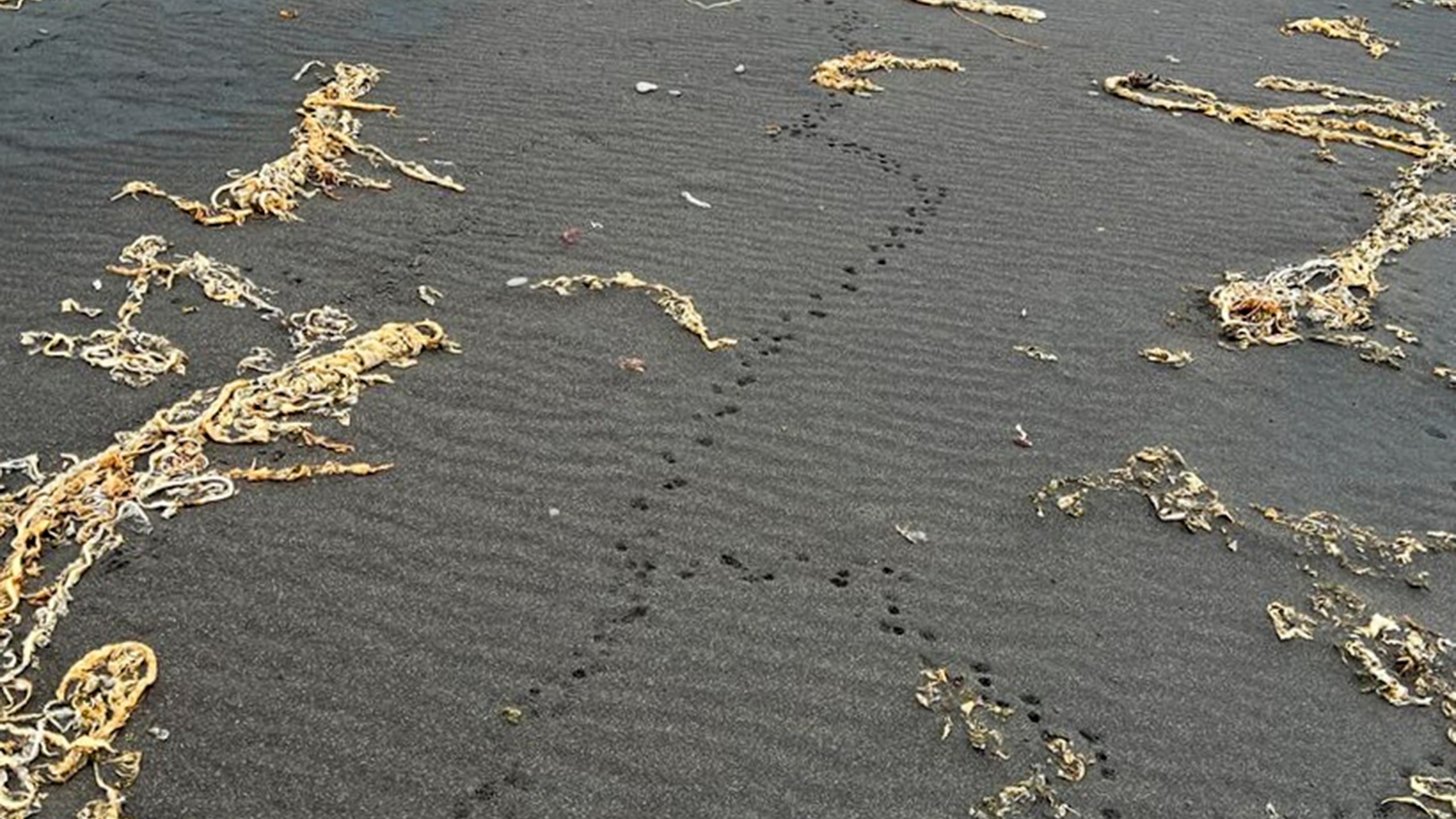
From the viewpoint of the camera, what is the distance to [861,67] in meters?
7.79

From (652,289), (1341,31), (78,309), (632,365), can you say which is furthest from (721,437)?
(1341,31)

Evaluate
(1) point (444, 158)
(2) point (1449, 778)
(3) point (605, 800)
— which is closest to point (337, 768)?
(3) point (605, 800)

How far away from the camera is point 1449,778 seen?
3.42 meters

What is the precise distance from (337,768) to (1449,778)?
3034 millimetres

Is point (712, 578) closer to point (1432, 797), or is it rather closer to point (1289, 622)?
point (1289, 622)

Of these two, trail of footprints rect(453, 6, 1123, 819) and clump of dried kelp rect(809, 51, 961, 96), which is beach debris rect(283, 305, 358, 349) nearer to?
trail of footprints rect(453, 6, 1123, 819)

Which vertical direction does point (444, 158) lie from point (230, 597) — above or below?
above

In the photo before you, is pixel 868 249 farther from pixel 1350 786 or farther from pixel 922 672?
pixel 1350 786

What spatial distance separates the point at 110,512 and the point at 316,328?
1.28 meters

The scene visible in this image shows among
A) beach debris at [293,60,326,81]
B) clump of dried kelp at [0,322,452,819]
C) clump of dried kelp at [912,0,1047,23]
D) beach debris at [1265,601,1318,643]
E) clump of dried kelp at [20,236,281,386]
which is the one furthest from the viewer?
clump of dried kelp at [912,0,1047,23]

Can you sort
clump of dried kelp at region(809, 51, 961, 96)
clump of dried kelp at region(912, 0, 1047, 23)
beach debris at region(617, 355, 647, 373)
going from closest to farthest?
beach debris at region(617, 355, 647, 373) → clump of dried kelp at region(809, 51, 961, 96) → clump of dried kelp at region(912, 0, 1047, 23)

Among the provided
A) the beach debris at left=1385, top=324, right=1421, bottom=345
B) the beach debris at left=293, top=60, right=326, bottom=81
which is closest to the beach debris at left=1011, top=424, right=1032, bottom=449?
the beach debris at left=1385, top=324, right=1421, bottom=345

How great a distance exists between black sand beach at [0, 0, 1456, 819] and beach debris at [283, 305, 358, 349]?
108mm

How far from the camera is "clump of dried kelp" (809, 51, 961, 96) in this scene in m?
7.52
